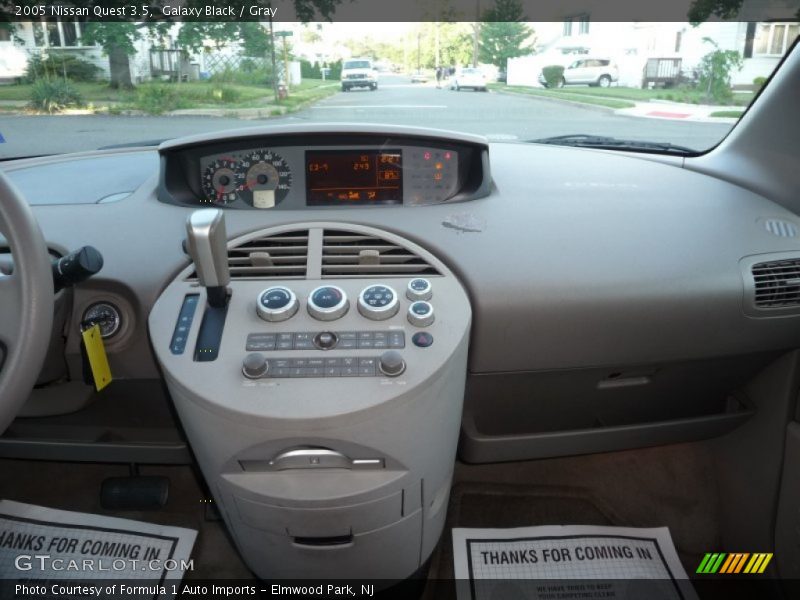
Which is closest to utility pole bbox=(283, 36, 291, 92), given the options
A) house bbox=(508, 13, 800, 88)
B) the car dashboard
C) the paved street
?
the paved street

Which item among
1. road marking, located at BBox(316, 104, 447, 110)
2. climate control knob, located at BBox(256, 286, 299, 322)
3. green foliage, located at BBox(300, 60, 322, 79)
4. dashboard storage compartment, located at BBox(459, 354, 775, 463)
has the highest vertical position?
green foliage, located at BBox(300, 60, 322, 79)

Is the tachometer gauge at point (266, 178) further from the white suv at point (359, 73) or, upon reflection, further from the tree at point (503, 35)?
the tree at point (503, 35)

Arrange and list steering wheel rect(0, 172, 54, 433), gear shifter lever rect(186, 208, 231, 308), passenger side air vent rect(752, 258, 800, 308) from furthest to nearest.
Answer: passenger side air vent rect(752, 258, 800, 308) < gear shifter lever rect(186, 208, 231, 308) < steering wheel rect(0, 172, 54, 433)

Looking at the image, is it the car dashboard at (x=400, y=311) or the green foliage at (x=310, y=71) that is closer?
the car dashboard at (x=400, y=311)

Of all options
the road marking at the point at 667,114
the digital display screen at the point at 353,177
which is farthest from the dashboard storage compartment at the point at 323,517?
the road marking at the point at 667,114

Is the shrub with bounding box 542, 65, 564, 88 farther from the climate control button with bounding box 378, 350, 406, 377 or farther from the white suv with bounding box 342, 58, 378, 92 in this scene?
the climate control button with bounding box 378, 350, 406, 377

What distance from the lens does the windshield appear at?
1.69m

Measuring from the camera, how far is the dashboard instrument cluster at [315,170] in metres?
1.61

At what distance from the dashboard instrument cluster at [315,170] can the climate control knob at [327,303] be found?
389mm

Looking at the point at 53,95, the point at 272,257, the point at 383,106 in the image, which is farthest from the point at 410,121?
the point at 53,95

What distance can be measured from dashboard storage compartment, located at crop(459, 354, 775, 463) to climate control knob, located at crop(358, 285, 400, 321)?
1.23ft

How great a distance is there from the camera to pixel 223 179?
5.39ft

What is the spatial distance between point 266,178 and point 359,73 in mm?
473

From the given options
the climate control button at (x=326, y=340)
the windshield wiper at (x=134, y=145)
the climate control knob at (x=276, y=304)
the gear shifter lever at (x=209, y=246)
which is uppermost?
the windshield wiper at (x=134, y=145)
